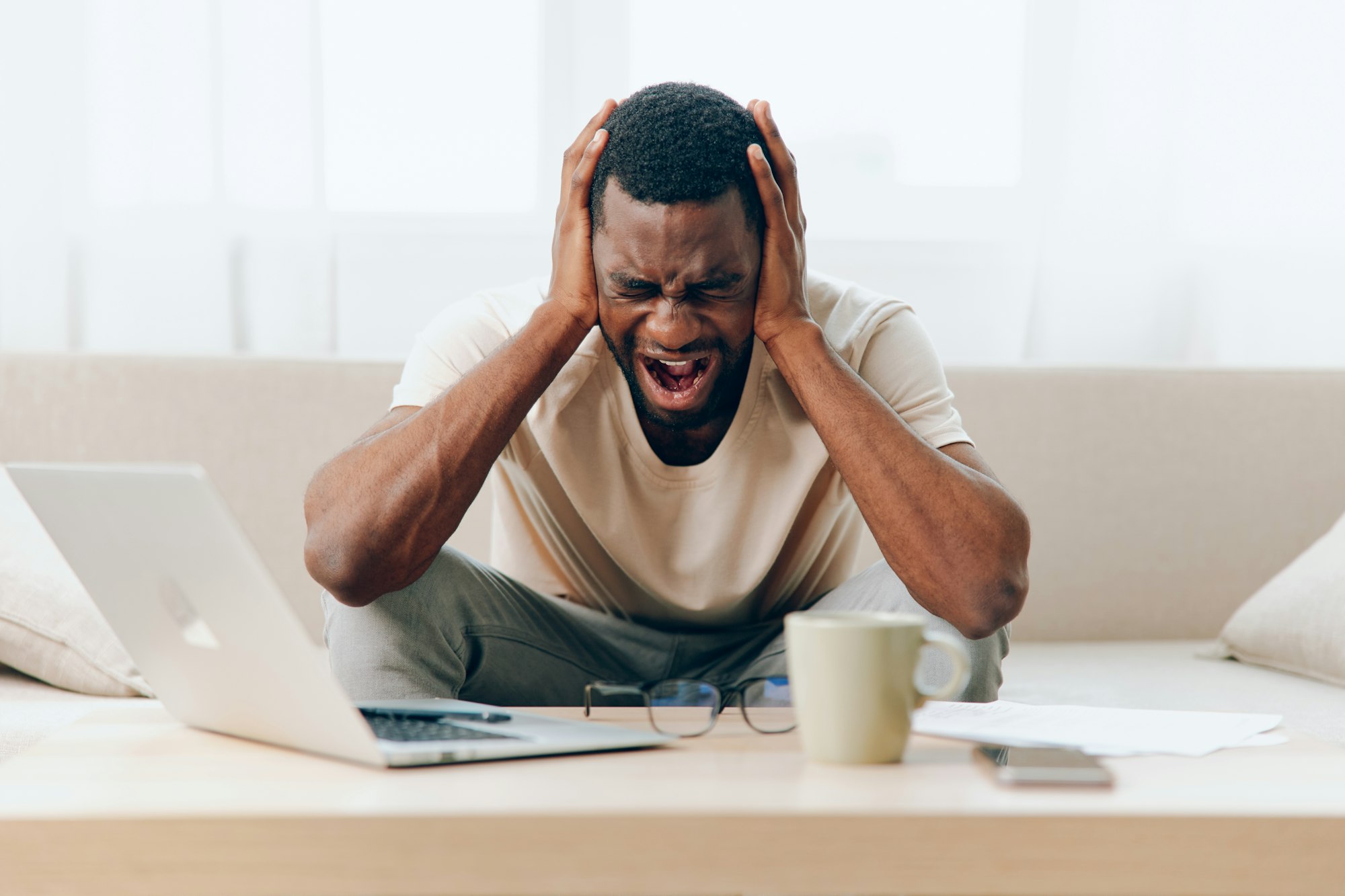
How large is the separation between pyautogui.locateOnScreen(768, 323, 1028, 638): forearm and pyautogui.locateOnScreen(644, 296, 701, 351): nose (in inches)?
5.2

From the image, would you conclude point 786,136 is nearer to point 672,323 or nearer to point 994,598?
point 672,323

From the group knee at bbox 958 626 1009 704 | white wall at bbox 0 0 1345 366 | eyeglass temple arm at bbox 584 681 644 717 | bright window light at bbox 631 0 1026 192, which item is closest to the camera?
eyeglass temple arm at bbox 584 681 644 717

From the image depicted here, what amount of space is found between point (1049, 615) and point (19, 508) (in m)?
1.42

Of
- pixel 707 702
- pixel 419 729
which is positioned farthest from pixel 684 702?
pixel 419 729

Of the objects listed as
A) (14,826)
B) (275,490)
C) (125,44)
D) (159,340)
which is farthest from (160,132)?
(14,826)

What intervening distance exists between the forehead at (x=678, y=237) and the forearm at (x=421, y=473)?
98mm

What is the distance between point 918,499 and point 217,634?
66 cm

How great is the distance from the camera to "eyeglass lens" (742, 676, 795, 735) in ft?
2.73

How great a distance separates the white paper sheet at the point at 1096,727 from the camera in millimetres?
763

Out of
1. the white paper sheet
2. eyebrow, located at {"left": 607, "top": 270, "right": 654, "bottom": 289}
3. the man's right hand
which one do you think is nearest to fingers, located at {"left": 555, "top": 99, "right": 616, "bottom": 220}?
the man's right hand

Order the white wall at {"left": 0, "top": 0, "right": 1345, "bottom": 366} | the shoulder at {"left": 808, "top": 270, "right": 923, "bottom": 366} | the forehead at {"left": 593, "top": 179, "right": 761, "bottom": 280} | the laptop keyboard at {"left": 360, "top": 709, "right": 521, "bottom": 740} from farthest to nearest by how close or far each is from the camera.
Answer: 1. the white wall at {"left": 0, "top": 0, "right": 1345, "bottom": 366}
2. the shoulder at {"left": 808, "top": 270, "right": 923, "bottom": 366}
3. the forehead at {"left": 593, "top": 179, "right": 761, "bottom": 280}
4. the laptop keyboard at {"left": 360, "top": 709, "right": 521, "bottom": 740}

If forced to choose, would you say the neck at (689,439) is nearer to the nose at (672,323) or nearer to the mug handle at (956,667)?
the nose at (672,323)

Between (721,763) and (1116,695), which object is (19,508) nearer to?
(721,763)

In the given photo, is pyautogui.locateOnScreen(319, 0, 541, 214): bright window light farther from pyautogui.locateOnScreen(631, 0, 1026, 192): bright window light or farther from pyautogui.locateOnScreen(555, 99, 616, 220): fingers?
pyautogui.locateOnScreen(555, 99, 616, 220): fingers
